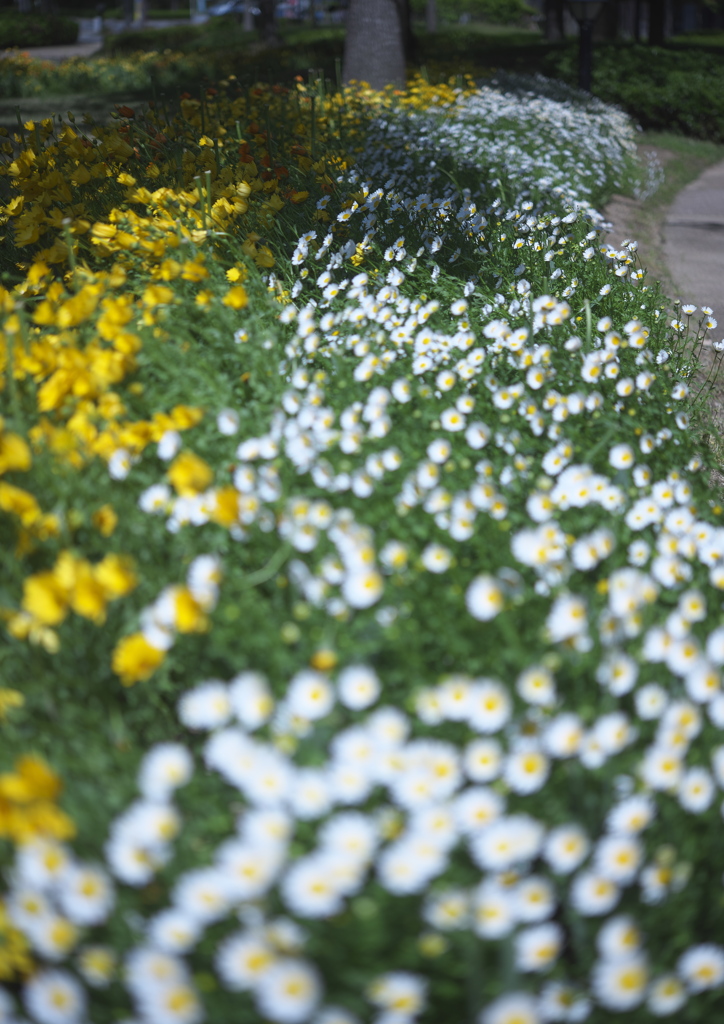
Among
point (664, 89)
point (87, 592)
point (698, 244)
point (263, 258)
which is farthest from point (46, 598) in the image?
point (664, 89)

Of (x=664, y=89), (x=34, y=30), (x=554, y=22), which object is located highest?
(x=34, y=30)

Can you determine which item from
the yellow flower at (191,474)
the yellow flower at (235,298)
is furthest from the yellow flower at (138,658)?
the yellow flower at (235,298)

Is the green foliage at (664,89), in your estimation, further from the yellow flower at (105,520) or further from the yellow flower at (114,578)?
the yellow flower at (114,578)

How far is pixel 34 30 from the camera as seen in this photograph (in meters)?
31.9

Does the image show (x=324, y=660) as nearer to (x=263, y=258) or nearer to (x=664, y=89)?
(x=263, y=258)

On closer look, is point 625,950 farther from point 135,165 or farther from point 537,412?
point 135,165

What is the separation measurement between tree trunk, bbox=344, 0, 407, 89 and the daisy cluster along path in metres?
7.99

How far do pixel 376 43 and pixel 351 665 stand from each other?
10.2m

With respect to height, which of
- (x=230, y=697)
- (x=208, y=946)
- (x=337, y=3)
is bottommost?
(x=208, y=946)

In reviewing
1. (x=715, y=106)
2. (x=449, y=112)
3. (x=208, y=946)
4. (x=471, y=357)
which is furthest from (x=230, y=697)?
(x=715, y=106)

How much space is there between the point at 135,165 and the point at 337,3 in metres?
44.2

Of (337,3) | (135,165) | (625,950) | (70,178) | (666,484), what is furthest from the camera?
(337,3)

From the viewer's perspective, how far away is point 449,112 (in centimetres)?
826

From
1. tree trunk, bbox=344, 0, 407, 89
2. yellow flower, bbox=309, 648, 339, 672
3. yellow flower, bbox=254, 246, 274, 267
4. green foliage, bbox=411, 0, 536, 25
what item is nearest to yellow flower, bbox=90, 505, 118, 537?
yellow flower, bbox=309, 648, 339, 672
